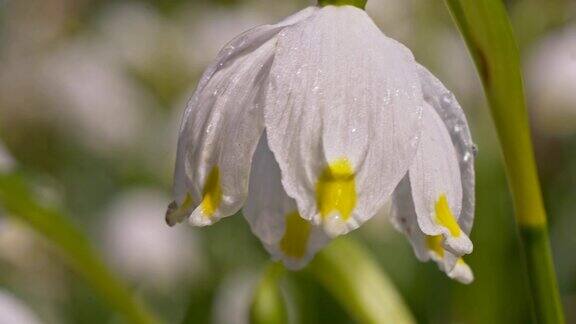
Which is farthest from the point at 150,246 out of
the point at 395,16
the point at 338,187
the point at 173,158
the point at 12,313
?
the point at 338,187

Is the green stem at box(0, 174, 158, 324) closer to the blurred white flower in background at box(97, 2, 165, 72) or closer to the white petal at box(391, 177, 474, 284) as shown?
the white petal at box(391, 177, 474, 284)

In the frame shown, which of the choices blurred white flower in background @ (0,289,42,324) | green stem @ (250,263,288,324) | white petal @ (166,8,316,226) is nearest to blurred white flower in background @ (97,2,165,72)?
blurred white flower in background @ (0,289,42,324)

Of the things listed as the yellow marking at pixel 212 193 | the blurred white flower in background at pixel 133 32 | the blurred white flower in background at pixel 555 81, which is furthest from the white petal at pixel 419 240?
the blurred white flower in background at pixel 133 32

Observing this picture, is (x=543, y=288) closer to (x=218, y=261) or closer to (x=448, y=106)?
(x=448, y=106)

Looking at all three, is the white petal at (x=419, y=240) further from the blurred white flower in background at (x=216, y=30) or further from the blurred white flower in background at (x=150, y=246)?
the blurred white flower in background at (x=216, y=30)

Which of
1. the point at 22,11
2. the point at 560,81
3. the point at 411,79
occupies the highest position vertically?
the point at 411,79

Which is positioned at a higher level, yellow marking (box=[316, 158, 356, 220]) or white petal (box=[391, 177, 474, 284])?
yellow marking (box=[316, 158, 356, 220])

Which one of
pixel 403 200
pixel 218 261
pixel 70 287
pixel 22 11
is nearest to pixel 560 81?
pixel 218 261
